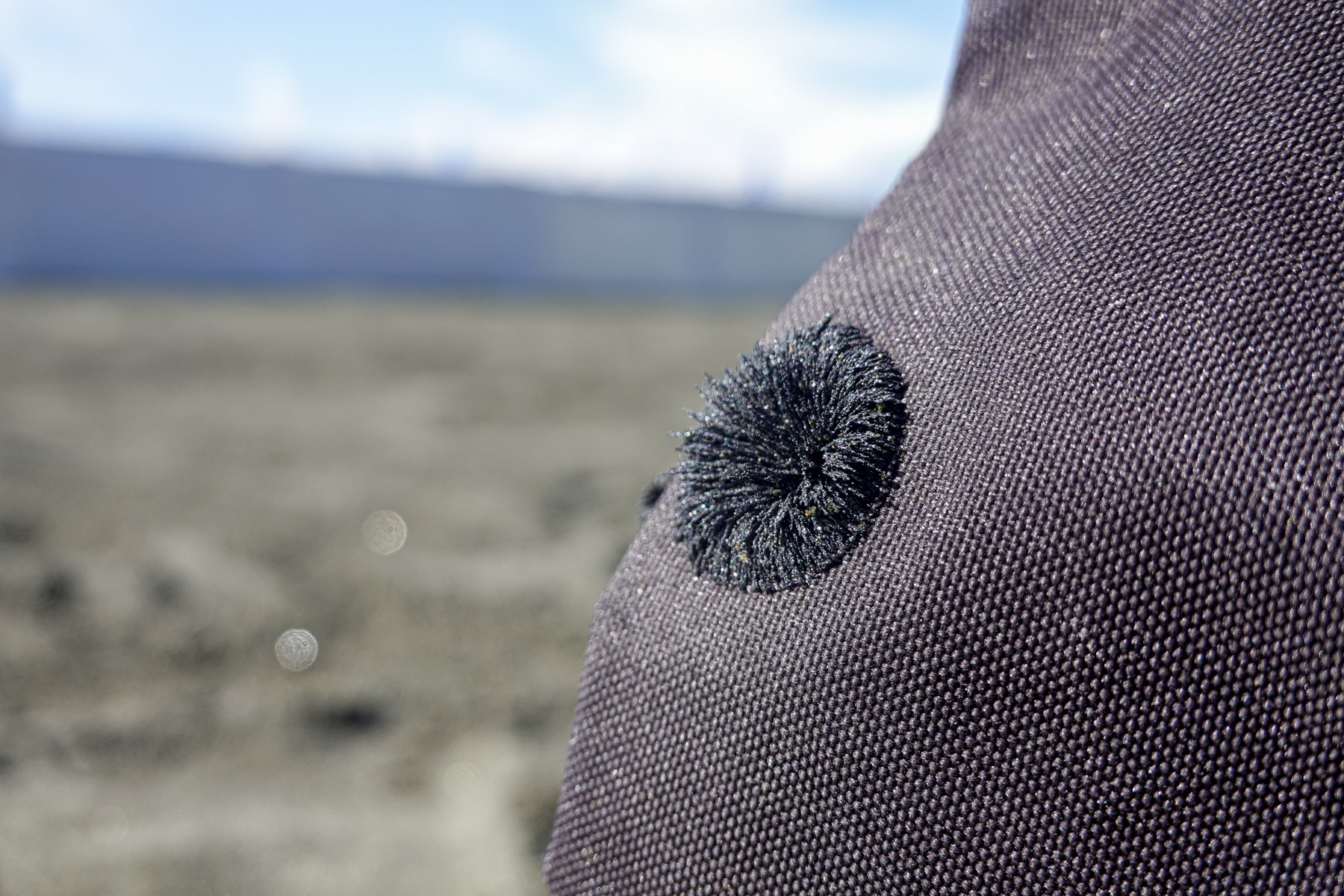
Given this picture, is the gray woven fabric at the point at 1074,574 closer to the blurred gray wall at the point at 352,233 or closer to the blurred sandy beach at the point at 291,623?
the blurred sandy beach at the point at 291,623

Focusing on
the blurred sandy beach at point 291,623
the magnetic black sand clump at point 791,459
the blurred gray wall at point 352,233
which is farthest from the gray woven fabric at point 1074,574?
the blurred gray wall at point 352,233

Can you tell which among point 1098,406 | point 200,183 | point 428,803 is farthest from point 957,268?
point 200,183

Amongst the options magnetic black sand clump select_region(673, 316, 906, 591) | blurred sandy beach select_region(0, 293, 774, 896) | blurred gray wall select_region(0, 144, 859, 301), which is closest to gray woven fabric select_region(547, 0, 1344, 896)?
magnetic black sand clump select_region(673, 316, 906, 591)

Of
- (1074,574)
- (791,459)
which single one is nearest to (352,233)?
(791,459)

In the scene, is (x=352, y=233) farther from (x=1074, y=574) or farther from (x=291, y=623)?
(x=1074, y=574)

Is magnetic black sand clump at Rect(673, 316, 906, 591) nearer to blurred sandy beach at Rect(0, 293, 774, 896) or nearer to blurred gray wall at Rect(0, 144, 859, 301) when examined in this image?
blurred sandy beach at Rect(0, 293, 774, 896)

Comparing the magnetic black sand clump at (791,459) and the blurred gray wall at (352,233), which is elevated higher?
the blurred gray wall at (352,233)
